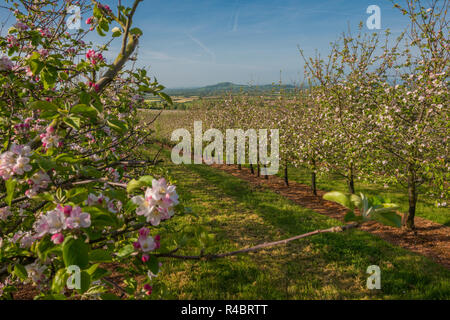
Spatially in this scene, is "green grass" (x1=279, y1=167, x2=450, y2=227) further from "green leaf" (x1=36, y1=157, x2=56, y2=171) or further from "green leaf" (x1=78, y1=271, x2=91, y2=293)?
"green leaf" (x1=36, y1=157, x2=56, y2=171)

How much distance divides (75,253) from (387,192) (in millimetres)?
12603

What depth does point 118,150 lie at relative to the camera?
11.1ft

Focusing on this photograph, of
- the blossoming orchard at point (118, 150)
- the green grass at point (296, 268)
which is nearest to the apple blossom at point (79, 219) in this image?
the blossoming orchard at point (118, 150)

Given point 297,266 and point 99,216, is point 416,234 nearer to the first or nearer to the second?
point 297,266

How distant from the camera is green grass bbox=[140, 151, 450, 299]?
4.42m

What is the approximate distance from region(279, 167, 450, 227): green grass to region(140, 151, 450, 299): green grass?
4.54ft

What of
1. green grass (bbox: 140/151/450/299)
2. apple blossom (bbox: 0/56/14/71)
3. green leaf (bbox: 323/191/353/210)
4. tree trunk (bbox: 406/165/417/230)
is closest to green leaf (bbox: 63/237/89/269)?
green leaf (bbox: 323/191/353/210)

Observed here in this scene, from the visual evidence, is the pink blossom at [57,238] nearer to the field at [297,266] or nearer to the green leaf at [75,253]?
the green leaf at [75,253]

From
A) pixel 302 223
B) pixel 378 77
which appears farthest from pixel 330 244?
pixel 378 77

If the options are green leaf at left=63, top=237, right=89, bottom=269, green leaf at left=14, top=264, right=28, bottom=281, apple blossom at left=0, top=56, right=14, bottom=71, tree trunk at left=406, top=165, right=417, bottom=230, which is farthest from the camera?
tree trunk at left=406, top=165, right=417, bottom=230

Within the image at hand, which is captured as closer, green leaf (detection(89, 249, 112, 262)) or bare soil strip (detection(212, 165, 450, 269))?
green leaf (detection(89, 249, 112, 262))

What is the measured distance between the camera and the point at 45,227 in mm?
1178

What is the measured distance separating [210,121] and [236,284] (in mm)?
20319
